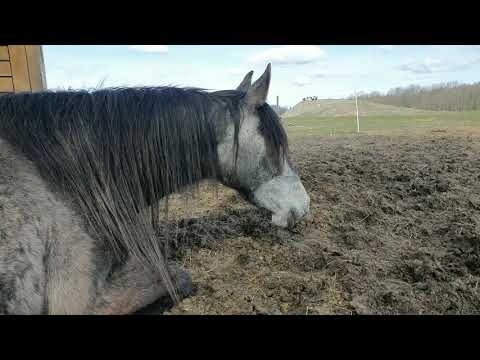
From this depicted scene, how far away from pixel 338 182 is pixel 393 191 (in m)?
0.94

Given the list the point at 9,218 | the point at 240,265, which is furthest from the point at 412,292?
the point at 9,218

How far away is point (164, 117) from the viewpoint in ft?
9.45

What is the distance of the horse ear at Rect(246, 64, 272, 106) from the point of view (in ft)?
9.91

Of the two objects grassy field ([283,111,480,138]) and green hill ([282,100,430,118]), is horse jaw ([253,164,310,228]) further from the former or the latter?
green hill ([282,100,430,118])

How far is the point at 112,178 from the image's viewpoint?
2746 millimetres

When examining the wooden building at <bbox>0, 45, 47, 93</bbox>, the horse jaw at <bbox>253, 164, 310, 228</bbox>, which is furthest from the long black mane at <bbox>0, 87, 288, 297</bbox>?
the wooden building at <bbox>0, 45, 47, 93</bbox>

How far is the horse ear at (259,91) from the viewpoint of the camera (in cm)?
302

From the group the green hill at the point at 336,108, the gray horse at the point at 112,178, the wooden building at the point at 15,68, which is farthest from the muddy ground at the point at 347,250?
the green hill at the point at 336,108

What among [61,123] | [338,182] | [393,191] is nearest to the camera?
[61,123]

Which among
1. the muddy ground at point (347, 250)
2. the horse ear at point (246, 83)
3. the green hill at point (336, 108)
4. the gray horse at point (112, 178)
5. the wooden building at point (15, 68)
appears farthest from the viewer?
the green hill at point (336, 108)

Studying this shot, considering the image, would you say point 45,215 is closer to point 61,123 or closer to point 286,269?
point 61,123

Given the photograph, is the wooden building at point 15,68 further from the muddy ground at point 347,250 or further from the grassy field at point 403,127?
the grassy field at point 403,127
